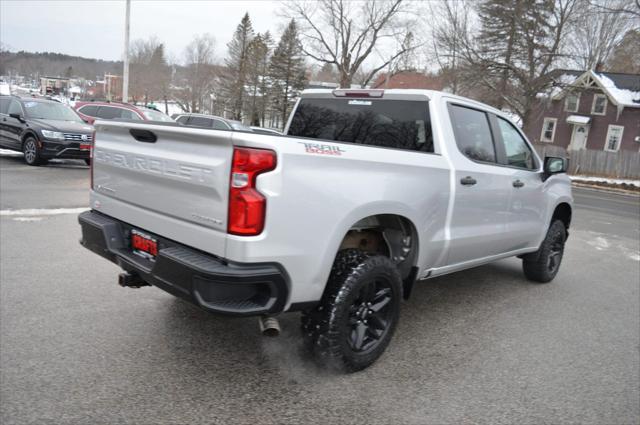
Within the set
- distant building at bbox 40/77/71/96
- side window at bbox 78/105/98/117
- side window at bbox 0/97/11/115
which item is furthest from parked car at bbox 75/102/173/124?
distant building at bbox 40/77/71/96

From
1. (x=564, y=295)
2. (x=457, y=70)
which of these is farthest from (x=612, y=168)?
(x=564, y=295)

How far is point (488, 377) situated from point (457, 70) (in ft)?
99.5

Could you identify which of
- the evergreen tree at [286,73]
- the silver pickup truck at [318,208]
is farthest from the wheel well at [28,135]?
the evergreen tree at [286,73]

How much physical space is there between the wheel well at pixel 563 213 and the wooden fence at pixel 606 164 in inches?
938

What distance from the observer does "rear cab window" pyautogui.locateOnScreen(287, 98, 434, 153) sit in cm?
399

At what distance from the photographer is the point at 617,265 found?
23.3 feet

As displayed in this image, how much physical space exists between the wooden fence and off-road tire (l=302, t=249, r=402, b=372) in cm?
2740

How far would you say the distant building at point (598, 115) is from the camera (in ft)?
128

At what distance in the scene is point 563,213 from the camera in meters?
6.02

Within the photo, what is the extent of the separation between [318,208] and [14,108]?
12697 millimetres

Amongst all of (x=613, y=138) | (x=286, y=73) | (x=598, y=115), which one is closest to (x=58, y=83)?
(x=286, y=73)

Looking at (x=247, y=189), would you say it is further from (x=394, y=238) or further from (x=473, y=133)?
(x=473, y=133)

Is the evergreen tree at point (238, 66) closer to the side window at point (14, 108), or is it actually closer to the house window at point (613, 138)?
the house window at point (613, 138)

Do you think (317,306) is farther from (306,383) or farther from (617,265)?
(617,265)
